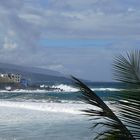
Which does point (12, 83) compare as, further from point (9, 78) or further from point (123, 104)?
point (123, 104)

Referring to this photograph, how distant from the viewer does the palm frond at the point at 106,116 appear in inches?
132

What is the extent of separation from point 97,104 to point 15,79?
484 ft

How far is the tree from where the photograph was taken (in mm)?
3344

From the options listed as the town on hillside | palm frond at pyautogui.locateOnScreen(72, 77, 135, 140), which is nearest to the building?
the town on hillside

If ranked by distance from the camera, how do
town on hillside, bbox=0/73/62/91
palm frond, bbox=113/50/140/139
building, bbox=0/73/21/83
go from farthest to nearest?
1. building, bbox=0/73/21/83
2. town on hillside, bbox=0/73/62/91
3. palm frond, bbox=113/50/140/139

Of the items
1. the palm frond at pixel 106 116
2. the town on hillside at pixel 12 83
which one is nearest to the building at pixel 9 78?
the town on hillside at pixel 12 83

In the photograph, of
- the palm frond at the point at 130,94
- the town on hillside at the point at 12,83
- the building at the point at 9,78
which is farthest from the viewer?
the building at the point at 9,78

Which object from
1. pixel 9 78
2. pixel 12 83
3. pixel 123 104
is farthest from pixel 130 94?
pixel 9 78

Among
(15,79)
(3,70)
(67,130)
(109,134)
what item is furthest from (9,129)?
(3,70)

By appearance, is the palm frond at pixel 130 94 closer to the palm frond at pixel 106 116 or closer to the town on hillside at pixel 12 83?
the palm frond at pixel 106 116

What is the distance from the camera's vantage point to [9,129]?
2344 centimetres

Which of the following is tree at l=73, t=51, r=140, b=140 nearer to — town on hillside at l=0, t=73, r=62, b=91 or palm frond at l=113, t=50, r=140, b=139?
palm frond at l=113, t=50, r=140, b=139

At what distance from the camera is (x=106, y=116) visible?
3393 millimetres

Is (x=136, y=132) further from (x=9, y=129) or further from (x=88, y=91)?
(x=9, y=129)
